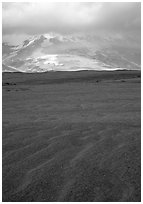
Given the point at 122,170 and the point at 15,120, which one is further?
the point at 15,120

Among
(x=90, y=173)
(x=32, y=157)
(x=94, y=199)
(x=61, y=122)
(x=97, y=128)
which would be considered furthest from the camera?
(x=61, y=122)

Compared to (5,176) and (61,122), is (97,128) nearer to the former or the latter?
(61,122)

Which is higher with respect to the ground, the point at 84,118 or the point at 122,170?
the point at 84,118

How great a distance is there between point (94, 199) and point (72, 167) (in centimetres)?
102

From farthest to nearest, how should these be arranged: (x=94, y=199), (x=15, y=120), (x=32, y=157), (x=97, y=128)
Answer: (x=15, y=120), (x=97, y=128), (x=32, y=157), (x=94, y=199)

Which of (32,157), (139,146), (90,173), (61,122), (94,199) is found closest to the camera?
(94,199)

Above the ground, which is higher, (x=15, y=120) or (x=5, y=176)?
(x=15, y=120)

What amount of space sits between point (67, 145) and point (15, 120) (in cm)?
313

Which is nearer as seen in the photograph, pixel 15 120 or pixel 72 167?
pixel 72 167

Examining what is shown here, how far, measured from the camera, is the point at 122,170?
4.71 metres

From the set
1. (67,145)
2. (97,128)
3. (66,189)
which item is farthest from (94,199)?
(97,128)

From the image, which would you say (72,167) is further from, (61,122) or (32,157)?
(61,122)

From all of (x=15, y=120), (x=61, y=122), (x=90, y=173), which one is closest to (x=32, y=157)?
(x=90, y=173)

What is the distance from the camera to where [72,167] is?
4.90 meters
